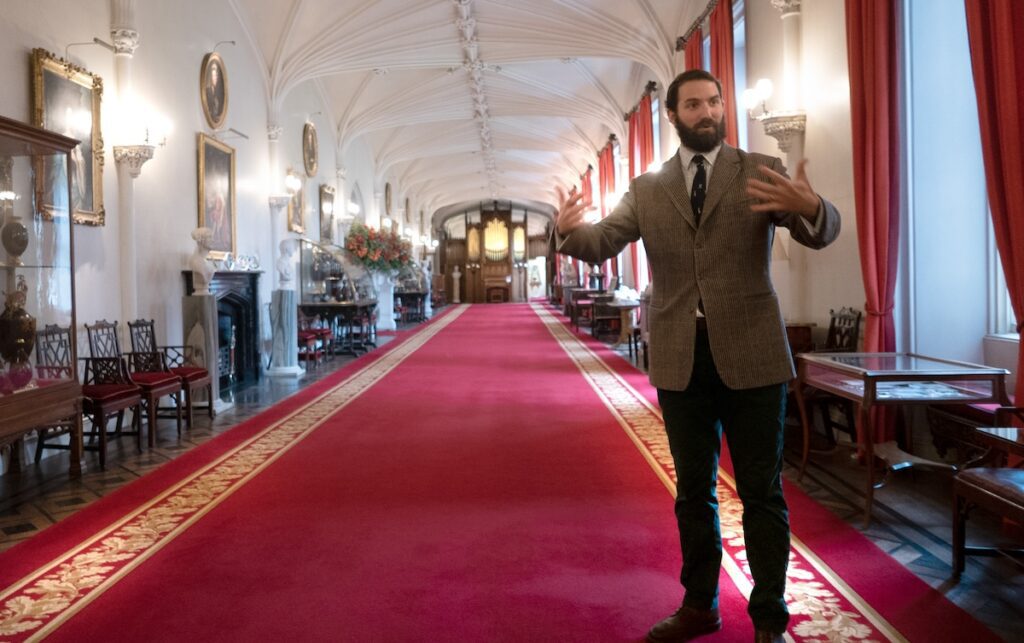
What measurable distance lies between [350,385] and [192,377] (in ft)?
8.23

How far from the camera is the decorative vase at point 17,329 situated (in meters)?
4.25

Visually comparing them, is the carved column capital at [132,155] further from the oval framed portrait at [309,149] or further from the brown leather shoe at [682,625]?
the oval framed portrait at [309,149]

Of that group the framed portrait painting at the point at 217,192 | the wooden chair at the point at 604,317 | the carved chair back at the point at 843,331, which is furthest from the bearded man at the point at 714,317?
the wooden chair at the point at 604,317

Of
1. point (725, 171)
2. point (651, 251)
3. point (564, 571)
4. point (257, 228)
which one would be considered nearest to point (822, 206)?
point (725, 171)

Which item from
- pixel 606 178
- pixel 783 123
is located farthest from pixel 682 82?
pixel 606 178

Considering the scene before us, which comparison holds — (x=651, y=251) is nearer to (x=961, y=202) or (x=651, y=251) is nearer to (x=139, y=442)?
(x=961, y=202)

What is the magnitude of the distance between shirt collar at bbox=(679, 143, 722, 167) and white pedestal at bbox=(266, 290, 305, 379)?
828 centimetres

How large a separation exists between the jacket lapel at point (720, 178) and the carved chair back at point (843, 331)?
3679mm

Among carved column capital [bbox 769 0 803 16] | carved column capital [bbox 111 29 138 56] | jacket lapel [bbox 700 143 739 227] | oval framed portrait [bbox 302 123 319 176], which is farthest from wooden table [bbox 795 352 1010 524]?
oval framed portrait [bbox 302 123 319 176]

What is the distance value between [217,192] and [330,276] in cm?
486

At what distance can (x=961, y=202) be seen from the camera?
4867 millimetres

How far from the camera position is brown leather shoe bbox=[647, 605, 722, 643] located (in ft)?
7.64

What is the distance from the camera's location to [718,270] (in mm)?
2137

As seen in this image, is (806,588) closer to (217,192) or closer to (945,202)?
(945,202)
